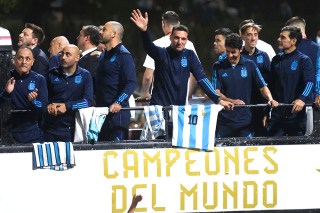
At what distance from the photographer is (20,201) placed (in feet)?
40.9

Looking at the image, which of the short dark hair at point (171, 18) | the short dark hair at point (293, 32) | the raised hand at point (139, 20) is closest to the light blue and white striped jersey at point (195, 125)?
the raised hand at point (139, 20)

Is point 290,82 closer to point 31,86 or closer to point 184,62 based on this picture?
point 184,62

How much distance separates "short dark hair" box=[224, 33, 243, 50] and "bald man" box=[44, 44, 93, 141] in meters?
1.66

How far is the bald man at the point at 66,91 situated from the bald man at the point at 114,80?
1.02ft

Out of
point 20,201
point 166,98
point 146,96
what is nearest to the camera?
point 20,201

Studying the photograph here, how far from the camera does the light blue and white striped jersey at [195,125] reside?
1293 centimetres

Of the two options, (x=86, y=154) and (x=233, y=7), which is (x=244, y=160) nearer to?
(x=86, y=154)

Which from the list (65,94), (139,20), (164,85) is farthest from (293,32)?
(65,94)

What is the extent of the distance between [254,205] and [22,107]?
2756mm

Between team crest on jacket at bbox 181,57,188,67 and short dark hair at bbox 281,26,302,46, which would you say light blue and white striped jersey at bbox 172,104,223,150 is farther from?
short dark hair at bbox 281,26,302,46

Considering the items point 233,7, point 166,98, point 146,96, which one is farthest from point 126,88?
point 233,7

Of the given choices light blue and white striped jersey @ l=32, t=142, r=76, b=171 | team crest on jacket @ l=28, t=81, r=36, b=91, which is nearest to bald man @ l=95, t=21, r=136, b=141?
light blue and white striped jersey @ l=32, t=142, r=76, b=171

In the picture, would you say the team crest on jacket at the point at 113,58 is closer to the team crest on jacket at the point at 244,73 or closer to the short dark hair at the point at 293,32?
the team crest on jacket at the point at 244,73

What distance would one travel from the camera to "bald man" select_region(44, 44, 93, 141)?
12.9m
